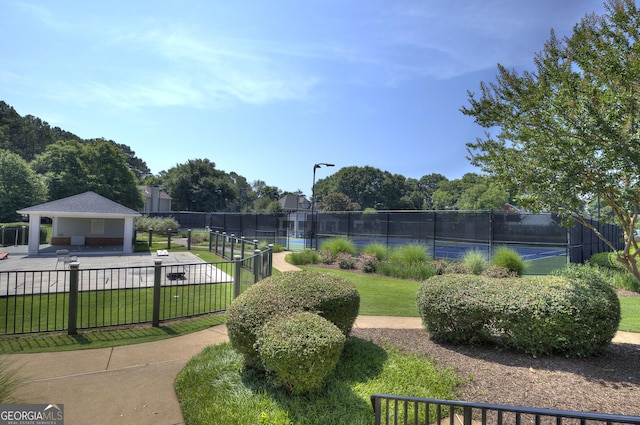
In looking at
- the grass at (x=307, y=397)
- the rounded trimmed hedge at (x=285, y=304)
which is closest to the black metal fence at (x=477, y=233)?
the grass at (x=307, y=397)

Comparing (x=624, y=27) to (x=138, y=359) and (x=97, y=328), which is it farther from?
(x=97, y=328)

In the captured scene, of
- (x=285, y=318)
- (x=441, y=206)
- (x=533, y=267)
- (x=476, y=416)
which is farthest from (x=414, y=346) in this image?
(x=441, y=206)

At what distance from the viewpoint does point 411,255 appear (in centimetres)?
1296

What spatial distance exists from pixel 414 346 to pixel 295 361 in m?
2.71

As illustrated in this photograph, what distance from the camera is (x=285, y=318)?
3619 millimetres

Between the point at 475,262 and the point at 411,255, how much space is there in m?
2.30

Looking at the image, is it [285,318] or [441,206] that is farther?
[441,206]

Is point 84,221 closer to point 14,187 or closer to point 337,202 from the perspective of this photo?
point 14,187

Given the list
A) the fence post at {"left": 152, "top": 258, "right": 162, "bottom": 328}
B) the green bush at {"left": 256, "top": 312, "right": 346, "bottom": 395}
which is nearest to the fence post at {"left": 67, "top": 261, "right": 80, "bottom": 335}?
the fence post at {"left": 152, "top": 258, "right": 162, "bottom": 328}

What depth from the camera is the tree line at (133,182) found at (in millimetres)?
29328

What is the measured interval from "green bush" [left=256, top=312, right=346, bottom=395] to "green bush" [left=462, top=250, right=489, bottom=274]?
951cm

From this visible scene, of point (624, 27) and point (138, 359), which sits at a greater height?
point (624, 27)

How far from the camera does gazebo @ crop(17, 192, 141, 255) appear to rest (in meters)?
18.1

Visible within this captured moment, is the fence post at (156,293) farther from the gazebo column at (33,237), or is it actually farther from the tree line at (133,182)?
the gazebo column at (33,237)
